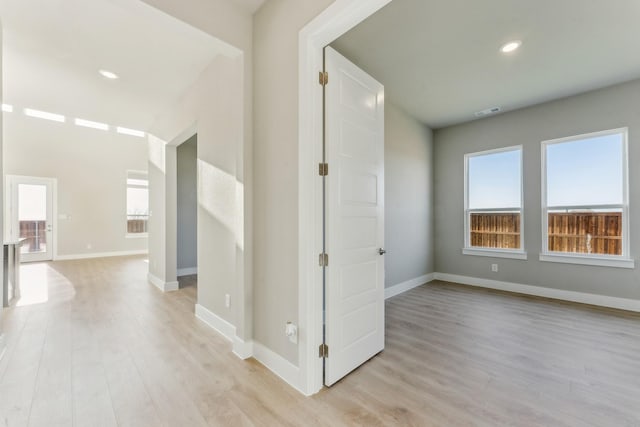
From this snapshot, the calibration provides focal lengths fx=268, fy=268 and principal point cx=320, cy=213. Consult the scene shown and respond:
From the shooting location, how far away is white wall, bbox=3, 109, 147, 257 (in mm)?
6582

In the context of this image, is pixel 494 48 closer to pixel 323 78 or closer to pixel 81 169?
pixel 323 78

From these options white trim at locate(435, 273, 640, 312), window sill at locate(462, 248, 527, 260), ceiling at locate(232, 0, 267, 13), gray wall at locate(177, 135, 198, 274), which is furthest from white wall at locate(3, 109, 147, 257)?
window sill at locate(462, 248, 527, 260)

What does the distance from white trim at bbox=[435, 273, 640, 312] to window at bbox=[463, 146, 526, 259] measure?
0.48 meters

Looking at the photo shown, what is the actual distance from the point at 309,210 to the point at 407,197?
10.0 feet

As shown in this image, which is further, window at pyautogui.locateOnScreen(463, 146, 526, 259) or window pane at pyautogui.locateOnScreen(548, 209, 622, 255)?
window at pyautogui.locateOnScreen(463, 146, 526, 259)

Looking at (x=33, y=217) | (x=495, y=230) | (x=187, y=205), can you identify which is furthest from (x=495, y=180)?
(x=33, y=217)

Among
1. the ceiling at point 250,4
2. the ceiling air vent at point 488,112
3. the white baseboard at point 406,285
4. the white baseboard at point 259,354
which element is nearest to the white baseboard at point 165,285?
the white baseboard at point 259,354

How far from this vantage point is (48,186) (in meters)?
6.95

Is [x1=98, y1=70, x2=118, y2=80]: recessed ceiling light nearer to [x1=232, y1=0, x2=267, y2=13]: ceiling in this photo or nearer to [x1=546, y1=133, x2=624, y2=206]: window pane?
[x1=232, y1=0, x2=267, y2=13]: ceiling

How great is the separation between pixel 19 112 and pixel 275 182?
8.35m

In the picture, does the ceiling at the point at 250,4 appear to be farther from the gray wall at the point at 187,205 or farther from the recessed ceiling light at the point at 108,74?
the gray wall at the point at 187,205

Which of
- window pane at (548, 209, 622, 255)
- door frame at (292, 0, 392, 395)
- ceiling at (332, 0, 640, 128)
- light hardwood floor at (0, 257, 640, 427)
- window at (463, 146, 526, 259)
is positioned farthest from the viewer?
window at (463, 146, 526, 259)

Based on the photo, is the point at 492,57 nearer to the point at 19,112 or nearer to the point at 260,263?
the point at 260,263

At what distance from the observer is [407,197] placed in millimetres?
4496
